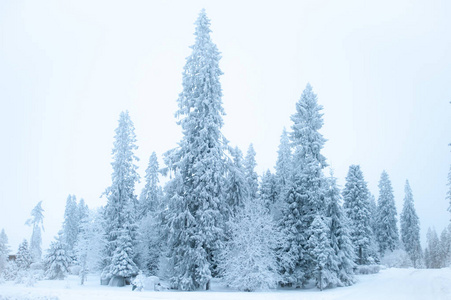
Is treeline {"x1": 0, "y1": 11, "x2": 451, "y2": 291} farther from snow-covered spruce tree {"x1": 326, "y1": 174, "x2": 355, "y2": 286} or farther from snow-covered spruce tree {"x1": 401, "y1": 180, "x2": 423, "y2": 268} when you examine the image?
snow-covered spruce tree {"x1": 401, "y1": 180, "x2": 423, "y2": 268}

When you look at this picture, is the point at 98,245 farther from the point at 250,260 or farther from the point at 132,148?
the point at 250,260

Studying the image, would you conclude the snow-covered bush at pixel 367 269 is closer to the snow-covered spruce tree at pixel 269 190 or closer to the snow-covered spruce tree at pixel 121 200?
the snow-covered spruce tree at pixel 269 190

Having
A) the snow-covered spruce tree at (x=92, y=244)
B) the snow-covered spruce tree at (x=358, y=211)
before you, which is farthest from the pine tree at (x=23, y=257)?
the snow-covered spruce tree at (x=358, y=211)

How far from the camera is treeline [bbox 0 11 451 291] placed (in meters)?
31.4

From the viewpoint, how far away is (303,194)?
3800 centimetres

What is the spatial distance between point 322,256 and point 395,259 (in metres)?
45.1

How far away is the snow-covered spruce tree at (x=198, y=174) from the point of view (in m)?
31.0

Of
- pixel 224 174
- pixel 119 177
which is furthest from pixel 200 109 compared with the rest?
pixel 119 177

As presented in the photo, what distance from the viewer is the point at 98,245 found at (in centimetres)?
4447

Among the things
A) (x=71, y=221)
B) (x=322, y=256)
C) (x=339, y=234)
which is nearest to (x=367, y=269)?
(x=339, y=234)

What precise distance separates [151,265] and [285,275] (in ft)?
57.1

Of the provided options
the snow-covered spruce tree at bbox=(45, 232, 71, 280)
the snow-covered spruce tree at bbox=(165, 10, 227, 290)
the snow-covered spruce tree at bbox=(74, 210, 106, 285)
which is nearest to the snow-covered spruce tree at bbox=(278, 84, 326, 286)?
the snow-covered spruce tree at bbox=(165, 10, 227, 290)

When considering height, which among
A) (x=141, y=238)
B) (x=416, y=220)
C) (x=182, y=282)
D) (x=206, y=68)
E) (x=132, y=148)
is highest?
(x=206, y=68)

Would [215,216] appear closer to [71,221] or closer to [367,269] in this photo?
[367,269]
